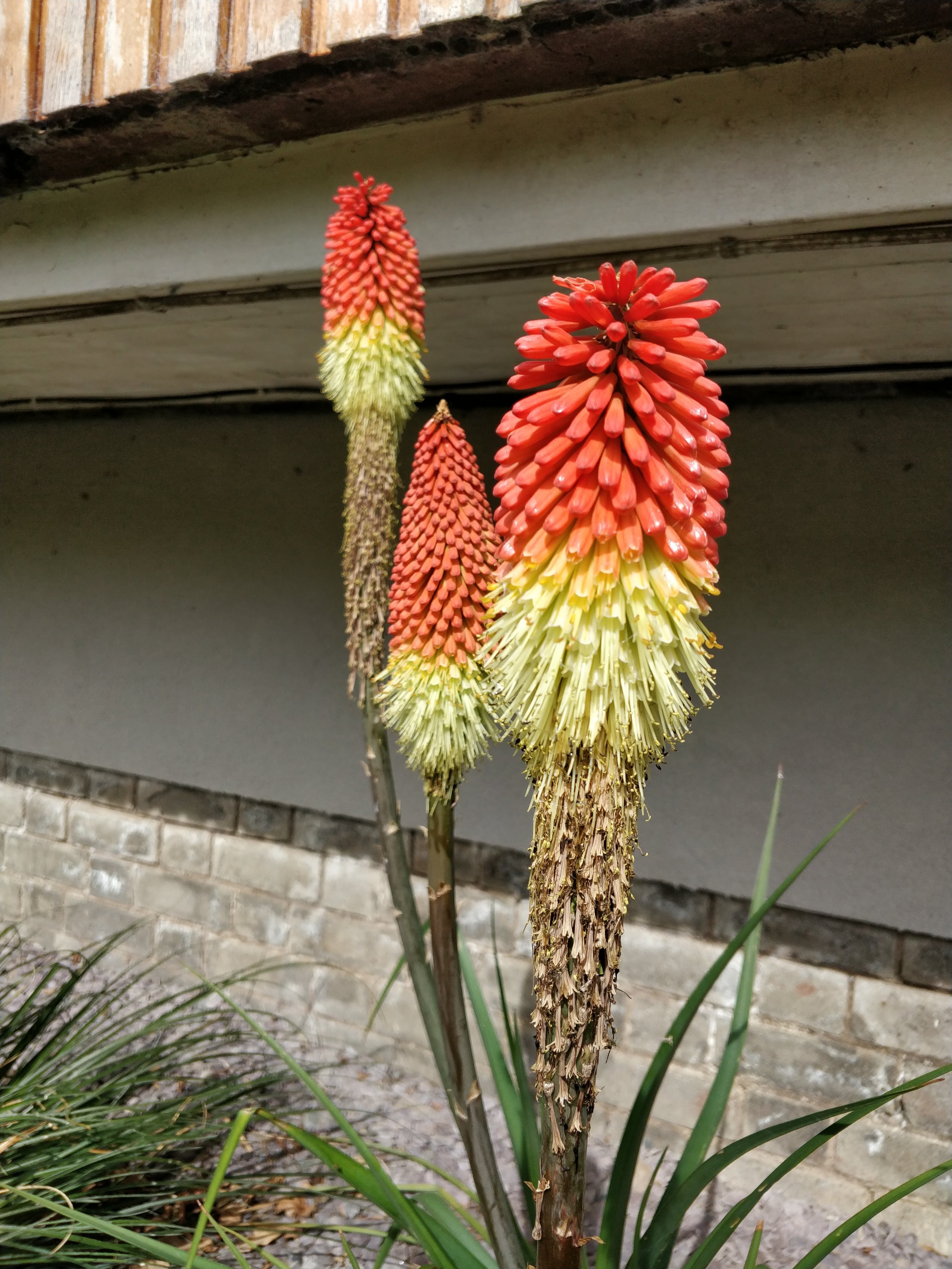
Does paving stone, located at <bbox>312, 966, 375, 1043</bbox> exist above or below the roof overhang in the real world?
below

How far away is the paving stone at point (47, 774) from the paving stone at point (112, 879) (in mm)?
335

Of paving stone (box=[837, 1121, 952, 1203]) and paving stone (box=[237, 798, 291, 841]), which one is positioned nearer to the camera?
paving stone (box=[837, 1121, 952, 1203])

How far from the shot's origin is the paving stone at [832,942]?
8.03 ft

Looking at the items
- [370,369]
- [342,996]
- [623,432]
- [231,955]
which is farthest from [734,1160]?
[231,955]

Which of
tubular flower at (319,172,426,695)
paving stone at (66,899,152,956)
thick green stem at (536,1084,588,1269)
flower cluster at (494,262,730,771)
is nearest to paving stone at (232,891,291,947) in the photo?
paving stone at (66,899,152,956)

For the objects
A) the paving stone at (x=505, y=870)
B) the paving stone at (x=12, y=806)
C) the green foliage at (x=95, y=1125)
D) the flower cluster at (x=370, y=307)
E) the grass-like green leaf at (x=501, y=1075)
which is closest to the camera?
the flower cluster at (x=370, y=307)

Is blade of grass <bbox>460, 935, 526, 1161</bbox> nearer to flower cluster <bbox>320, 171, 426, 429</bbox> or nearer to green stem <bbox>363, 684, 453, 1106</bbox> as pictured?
green stem <bbox>363, 684, 453, 1106</bbox>

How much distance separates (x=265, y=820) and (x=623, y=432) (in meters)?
2.98

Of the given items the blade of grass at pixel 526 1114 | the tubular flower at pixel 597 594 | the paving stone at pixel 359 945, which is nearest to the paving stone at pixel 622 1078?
the paving stone at pixel 359 945

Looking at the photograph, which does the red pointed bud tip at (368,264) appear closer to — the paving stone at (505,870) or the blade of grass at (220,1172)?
the blade of grass at (220,1172)

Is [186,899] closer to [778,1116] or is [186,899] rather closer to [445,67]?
[778,1116]

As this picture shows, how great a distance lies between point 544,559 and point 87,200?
2.04 m

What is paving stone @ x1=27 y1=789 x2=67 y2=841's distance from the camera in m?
4.22

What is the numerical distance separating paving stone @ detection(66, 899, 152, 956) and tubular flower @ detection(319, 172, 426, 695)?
310cm
